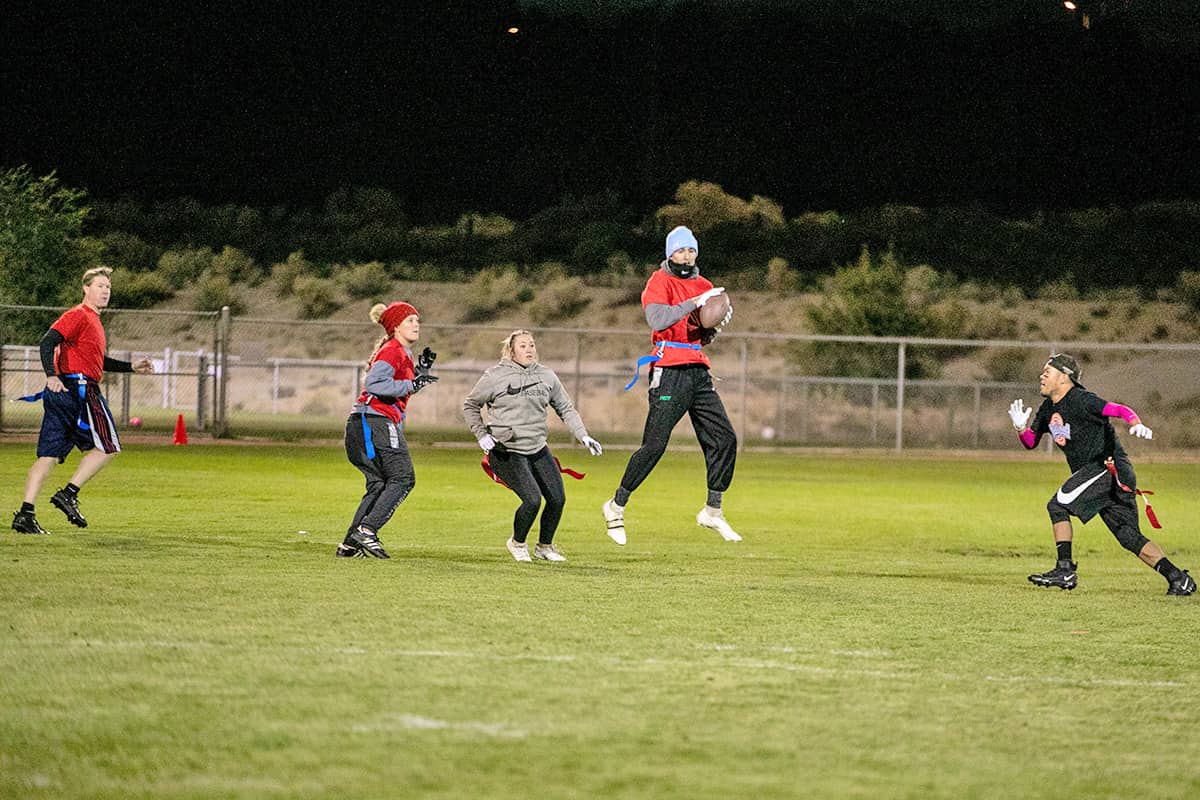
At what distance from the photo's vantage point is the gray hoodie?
11.2 meters

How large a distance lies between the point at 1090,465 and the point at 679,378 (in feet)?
9.64

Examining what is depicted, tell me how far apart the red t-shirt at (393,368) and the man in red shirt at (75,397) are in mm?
2142

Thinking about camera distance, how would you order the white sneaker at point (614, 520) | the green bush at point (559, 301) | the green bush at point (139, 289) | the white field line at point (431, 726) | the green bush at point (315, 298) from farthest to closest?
the green bush at point (315, 298) → the green bush at point (559, 301) → the green bush at point (139, 289) → the white sneaker at point (614, 520) → the white field line at point (431, 726)

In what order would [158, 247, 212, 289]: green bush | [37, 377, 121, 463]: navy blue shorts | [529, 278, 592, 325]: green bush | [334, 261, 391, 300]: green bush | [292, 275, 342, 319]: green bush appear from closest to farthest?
1. [37, 377, 121, 463]: navy blue shorts
2. [529, 278, 592, 325]: green bush
3. [292, 275, 342, 319]: green bush
4. [334, 261, 391, 300]: green bush
5. [158, 247, 212, 289]: green bush

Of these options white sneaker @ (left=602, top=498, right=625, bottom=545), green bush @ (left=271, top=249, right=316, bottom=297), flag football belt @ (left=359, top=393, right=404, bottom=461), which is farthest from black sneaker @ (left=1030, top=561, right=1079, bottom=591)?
green bush @ (left=271, top=249, right=316, bottom=297)

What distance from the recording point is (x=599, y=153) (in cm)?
7675

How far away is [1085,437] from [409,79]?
2670 inches

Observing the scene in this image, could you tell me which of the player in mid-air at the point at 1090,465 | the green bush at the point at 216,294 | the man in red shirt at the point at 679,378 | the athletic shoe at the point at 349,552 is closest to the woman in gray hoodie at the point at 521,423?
the man in red shirt at the point at 679,378

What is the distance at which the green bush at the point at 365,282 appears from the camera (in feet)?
206

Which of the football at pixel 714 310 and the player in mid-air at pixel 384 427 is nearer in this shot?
the player in mid-air at pixel 384 427

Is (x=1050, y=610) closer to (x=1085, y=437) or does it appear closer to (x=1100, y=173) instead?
(x=1085, y=437)

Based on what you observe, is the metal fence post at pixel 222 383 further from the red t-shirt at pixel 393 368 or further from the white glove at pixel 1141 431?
the white glove at pixel 1141 431

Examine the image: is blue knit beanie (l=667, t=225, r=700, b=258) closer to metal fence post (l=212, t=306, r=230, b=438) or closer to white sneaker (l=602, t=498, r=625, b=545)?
white sneaker (l=602, t=498, r=625, b=545)

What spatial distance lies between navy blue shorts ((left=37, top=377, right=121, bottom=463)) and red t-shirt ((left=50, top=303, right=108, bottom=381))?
90mm
